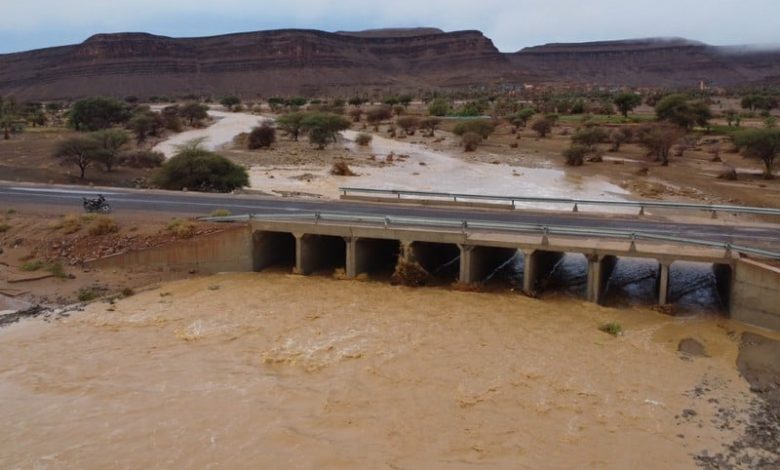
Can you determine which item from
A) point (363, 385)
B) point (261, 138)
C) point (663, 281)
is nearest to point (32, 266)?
point (363, 385)

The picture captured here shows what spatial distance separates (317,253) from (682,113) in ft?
184

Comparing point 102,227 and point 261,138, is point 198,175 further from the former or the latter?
point 261,138

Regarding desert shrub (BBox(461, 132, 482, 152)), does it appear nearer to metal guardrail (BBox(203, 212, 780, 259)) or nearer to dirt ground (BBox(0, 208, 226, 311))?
metal guardrail (BBox(203, 212, 780, 259))

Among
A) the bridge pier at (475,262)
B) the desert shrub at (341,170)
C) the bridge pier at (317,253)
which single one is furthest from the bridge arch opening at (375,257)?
the desert shrub at (341,170)

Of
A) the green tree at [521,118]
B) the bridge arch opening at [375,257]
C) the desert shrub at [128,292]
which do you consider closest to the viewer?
the desert shrub at [128,292]

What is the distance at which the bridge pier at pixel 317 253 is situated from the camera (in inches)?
1005

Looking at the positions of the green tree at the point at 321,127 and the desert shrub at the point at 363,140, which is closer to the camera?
the green tree at the point at 321,127

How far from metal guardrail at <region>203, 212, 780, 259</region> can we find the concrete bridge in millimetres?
72

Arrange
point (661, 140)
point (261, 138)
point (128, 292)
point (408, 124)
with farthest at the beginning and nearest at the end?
point (408, 124) → point (261, 138) → point (661, 140) → point (128, 292)

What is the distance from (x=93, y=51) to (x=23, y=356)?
7241 inches

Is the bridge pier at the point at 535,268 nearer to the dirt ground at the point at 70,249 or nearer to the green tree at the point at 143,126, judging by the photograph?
the dirt ground at the point at 70,249

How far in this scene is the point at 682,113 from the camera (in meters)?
70.6

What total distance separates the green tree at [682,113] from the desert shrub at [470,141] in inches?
784

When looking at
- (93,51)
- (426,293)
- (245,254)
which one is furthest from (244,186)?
(93,51)
